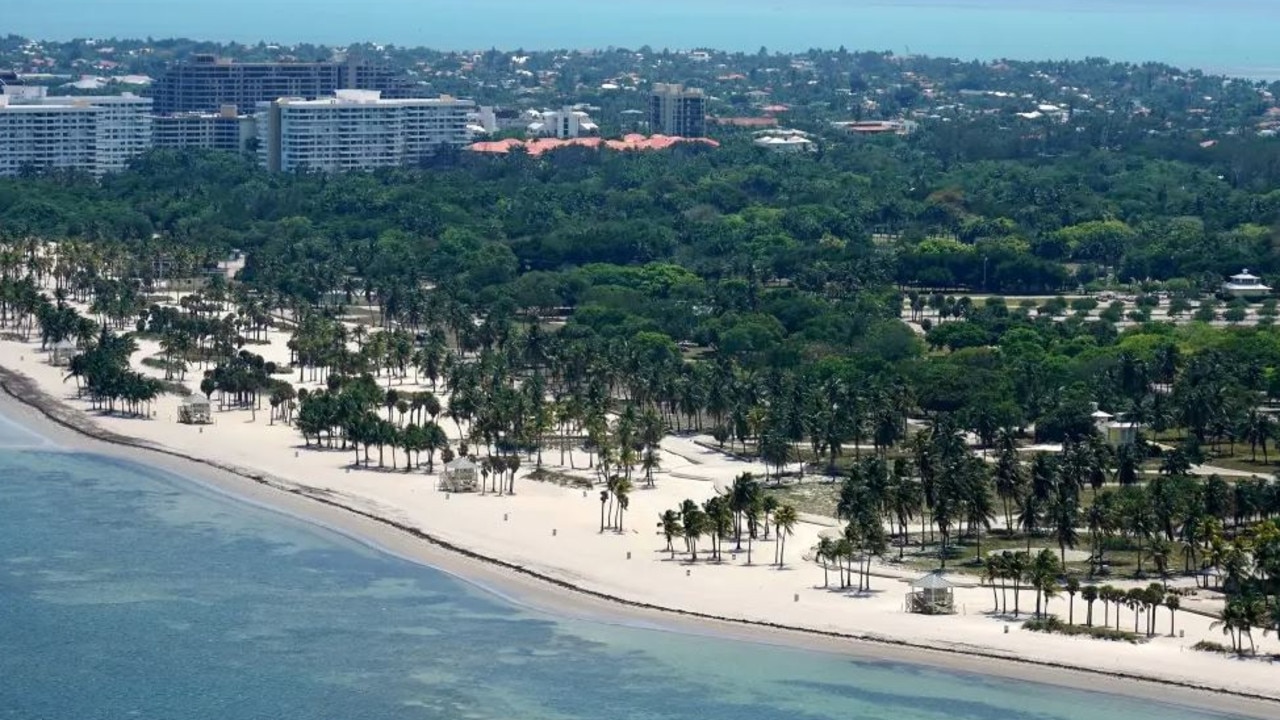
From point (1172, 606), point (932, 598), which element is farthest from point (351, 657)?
point (1172, 606)

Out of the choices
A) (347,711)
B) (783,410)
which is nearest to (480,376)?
(783,410)

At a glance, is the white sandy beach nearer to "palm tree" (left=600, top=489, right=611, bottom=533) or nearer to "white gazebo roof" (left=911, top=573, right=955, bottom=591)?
"palm tree" (left=600, top=489, right=611, bottom=533)

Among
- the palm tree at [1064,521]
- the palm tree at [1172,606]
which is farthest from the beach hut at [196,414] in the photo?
the palm tree at [1172,606]

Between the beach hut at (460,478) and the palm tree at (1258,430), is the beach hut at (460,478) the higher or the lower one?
the lower one

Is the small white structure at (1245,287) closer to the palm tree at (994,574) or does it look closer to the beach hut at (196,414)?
the beach hut at (196,414)

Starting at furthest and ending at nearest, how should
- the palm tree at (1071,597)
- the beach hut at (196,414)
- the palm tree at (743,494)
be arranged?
the beach hut at (196,414) < the palm tree at (743,494) < the palm tree at (1071,597)

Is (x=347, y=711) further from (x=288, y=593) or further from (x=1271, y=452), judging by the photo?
(x=1271, y=452)
